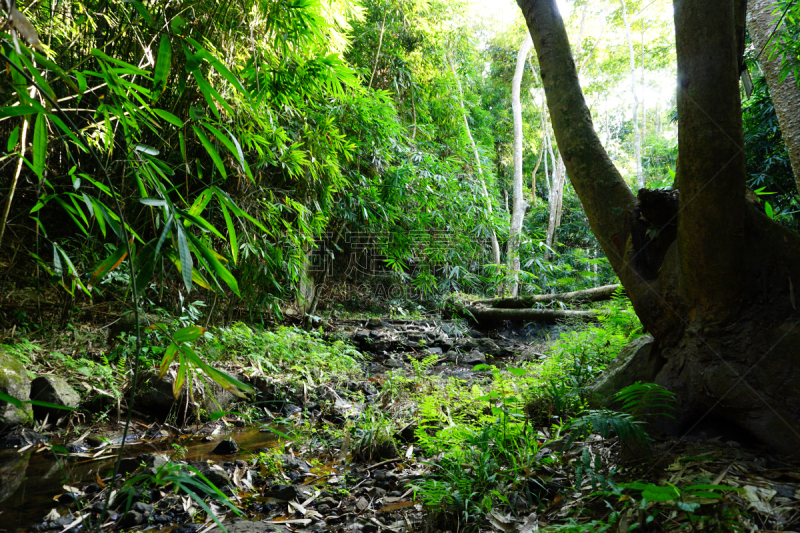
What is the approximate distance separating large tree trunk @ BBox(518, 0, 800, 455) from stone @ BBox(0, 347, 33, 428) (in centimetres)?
349

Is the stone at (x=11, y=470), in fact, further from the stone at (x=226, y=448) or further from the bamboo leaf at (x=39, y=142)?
the bamboo leaf at (x=39, y=142)

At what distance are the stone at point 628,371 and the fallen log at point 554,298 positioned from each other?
4.05 m

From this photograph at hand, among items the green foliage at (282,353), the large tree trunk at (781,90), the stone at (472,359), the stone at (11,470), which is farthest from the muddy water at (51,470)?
the large tree trunk at (781,90)

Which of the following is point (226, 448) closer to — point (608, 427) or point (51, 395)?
point (51, 395)

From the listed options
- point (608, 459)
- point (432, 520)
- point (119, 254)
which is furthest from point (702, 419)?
point (119, 254)

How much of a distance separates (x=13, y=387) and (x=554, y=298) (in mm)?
6632

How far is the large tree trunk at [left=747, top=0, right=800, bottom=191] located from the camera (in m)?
2.99

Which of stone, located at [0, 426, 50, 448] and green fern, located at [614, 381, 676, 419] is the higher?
green fern, located at [614, 381, 676, 419]

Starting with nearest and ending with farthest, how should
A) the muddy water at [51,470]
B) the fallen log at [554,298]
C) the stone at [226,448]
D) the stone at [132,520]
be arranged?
the stone at [132,520]
the muddy water at [51,470]
the stone at [226,448]
the fallen log at [554,298]

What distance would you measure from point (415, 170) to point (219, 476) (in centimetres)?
508

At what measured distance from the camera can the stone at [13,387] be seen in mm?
2592

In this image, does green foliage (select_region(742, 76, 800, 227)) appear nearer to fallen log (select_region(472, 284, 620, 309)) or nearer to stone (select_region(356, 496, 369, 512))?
fallen log (select_region(472, 284, 620, 309))

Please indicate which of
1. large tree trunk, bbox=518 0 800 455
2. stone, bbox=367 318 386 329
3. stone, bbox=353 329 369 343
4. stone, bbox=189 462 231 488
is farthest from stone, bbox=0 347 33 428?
stone, bbox=367 318 386 329

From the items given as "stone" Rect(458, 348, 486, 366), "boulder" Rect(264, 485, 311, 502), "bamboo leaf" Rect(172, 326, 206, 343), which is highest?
"bamboo leaf" Rect(172, 326, 206, 343)
